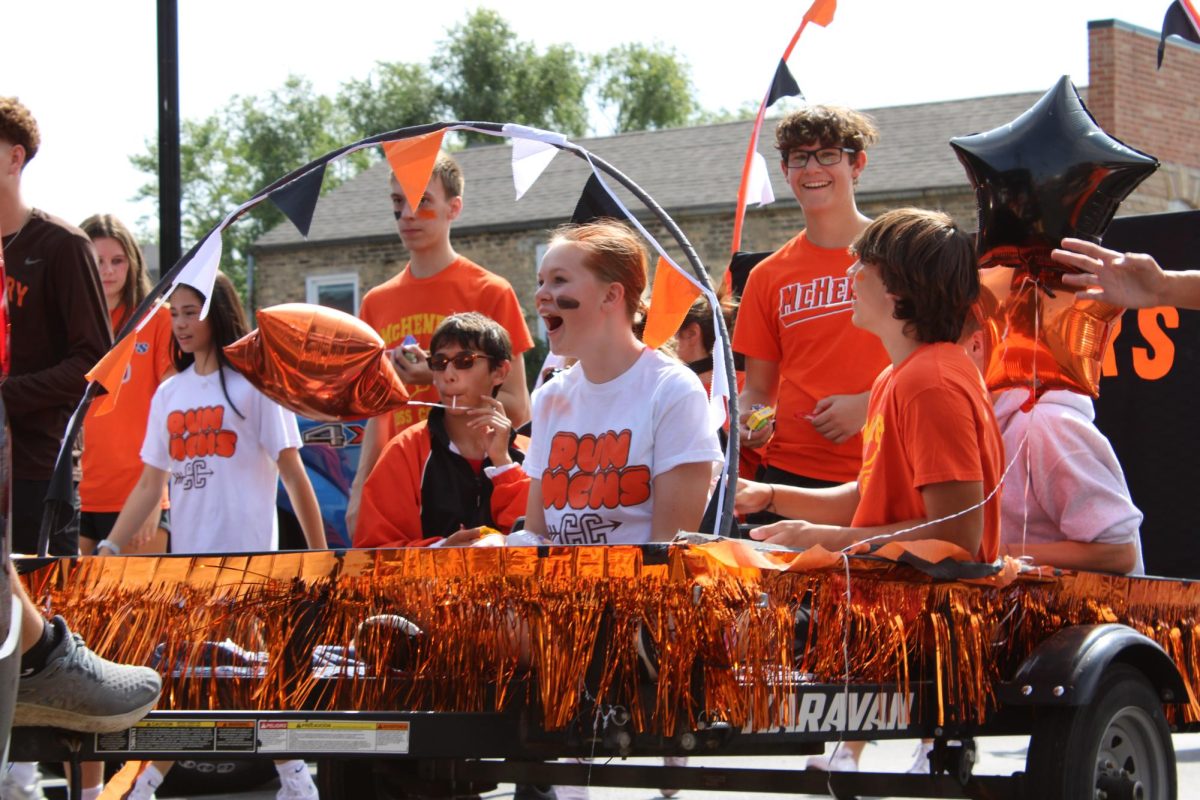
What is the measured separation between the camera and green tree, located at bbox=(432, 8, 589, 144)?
2504 inches

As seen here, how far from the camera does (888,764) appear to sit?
638cm

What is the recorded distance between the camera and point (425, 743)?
3049mm

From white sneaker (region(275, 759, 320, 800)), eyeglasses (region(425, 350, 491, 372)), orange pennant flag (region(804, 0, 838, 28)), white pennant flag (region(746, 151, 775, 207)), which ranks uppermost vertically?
orange pennant flag (region(804, 0, 838, 28))

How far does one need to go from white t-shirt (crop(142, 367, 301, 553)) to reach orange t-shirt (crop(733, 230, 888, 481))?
5.81 ft

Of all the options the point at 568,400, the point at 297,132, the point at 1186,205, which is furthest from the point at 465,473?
the point at 297,132

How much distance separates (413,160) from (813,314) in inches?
66.8

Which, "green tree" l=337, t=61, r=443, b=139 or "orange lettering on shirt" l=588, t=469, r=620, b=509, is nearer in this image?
"orange lettering on shirt" l=588, t=469, r=620, b=509

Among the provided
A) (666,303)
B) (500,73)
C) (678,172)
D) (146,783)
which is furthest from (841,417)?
(500,73)

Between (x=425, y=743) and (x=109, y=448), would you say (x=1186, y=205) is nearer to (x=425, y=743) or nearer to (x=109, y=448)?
(x=109, y=448)

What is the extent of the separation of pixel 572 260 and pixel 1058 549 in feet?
4.99

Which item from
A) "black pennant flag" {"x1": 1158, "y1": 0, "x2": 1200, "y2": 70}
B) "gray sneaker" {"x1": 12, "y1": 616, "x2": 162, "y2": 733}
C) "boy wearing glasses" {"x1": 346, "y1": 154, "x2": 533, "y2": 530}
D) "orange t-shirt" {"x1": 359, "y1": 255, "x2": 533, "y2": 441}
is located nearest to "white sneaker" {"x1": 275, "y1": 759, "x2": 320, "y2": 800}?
"boy wearing glasses" {"x1": 346, "y1": 154, "x2": 533, "y2": 530}

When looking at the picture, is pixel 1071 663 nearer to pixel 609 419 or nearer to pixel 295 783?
pixel 609 419

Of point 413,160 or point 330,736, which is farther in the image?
point 413,160

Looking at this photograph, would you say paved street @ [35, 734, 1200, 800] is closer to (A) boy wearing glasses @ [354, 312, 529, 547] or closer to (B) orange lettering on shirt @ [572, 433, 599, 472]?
(A) boy wearing glasses @ [354, 312, 529, 547]
